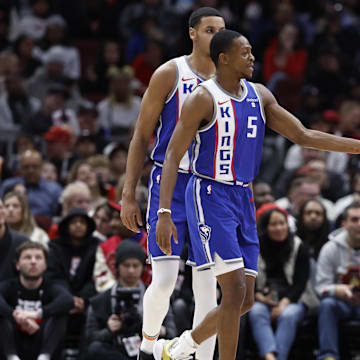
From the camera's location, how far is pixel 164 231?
4980mm

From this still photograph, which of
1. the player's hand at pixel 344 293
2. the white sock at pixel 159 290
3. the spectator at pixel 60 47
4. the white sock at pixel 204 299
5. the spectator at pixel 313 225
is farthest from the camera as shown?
the spectator at pixel 60 47

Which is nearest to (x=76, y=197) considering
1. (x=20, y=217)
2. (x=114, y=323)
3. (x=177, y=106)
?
(x=20, y=217)

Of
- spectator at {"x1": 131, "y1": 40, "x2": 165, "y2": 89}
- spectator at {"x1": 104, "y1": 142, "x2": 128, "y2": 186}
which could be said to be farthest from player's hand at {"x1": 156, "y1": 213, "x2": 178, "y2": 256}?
spectator at {"x1": 131, "y1": 40, "x2": 165, "y2": 89}

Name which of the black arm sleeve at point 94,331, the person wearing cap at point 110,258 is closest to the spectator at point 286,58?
the person wearing cap at point 110,258

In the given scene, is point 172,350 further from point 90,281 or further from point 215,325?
point 90,281

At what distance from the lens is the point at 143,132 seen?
5508 mm

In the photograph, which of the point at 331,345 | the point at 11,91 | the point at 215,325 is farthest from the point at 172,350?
the point at 11,91

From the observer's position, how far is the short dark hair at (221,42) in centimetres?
505

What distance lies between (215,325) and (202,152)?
3.36 ft

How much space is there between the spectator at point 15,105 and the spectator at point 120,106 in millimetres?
918

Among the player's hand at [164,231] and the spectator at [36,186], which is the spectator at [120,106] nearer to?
the spectator at [36,186]

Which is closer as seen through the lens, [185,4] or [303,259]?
[303,259]

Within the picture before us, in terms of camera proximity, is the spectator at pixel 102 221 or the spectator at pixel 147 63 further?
the spectator at pixel 147 63

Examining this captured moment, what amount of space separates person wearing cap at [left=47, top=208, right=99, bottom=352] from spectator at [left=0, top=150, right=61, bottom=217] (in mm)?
1365
